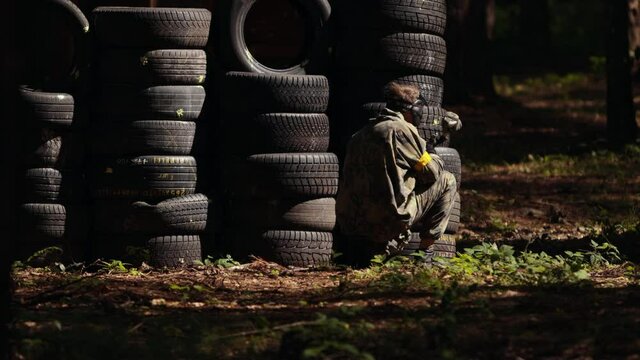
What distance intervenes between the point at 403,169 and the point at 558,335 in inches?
138

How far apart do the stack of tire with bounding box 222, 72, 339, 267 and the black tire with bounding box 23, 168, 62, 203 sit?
4.77 feet

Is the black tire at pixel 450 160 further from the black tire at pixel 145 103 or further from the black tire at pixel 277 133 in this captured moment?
the black tire at pixel 145 103

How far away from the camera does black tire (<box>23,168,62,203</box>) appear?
11055 mm

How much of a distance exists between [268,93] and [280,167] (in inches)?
24.6

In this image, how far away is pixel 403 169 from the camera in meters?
10.5

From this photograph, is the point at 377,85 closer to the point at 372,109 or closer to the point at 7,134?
the point at 372,109

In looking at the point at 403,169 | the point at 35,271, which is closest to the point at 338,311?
the point at 403,169

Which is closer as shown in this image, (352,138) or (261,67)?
(352,138)

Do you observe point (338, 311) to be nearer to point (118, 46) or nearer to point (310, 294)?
point (310, 294)

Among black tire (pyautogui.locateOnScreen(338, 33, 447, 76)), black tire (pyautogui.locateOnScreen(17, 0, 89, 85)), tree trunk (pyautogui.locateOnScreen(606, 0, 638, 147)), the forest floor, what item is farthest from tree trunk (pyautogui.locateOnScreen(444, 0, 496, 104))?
black tire (pyautogui.locateOnScreen(17, 0, 89, 85))

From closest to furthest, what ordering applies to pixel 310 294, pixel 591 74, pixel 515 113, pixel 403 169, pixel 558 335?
pixel 558 335 → pixel 310 294 → pixel 403 169 → pixel 515 113 → pixel 591 74

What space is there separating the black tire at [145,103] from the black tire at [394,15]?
1.62 metres

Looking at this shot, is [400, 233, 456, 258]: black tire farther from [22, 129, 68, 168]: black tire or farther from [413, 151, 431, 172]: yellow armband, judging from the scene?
[22, 129, 68, 168]: black tire

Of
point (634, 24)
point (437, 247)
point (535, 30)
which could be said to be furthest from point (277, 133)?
point (535, 30)
